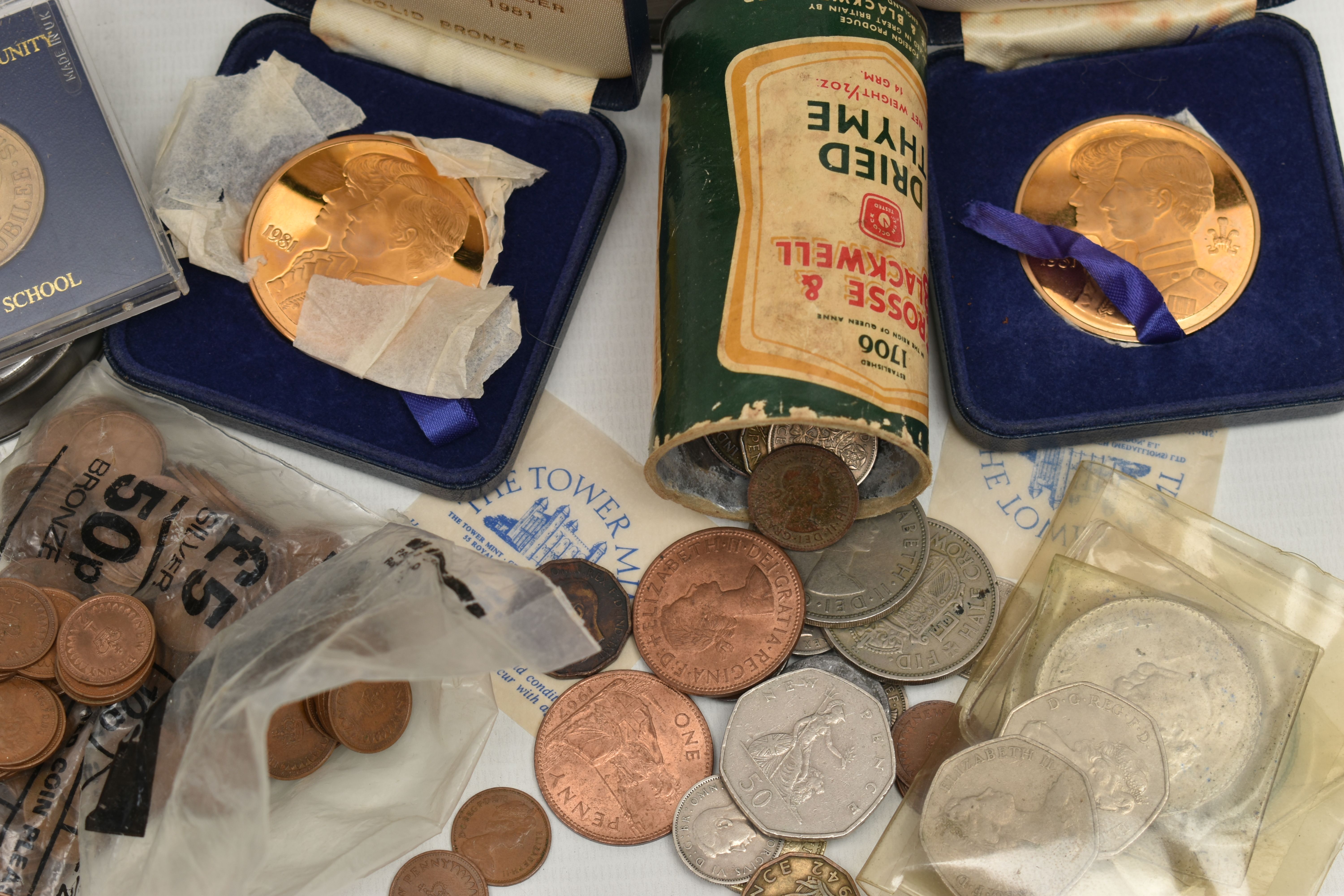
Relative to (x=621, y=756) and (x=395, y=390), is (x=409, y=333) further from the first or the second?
(x=621, y=756)

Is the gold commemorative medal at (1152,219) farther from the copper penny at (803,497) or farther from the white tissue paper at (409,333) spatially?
the white tissue paper at (409,333)

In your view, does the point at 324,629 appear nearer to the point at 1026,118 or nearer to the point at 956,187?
the point at 956,187

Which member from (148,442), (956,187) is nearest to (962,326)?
(956,187)

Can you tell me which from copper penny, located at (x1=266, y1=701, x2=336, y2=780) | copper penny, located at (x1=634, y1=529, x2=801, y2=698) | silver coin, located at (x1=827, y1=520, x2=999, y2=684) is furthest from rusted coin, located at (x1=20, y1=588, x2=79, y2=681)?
silver coin, located at (x1=827, y1=520, x2=999, y2=684)

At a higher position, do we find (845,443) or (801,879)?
(845,443)

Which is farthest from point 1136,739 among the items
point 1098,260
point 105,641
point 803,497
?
point 105,641

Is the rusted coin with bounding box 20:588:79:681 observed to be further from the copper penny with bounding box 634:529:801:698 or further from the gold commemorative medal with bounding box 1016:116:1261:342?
the gold commemorative medal with bounding box 1016:116:1261:342
